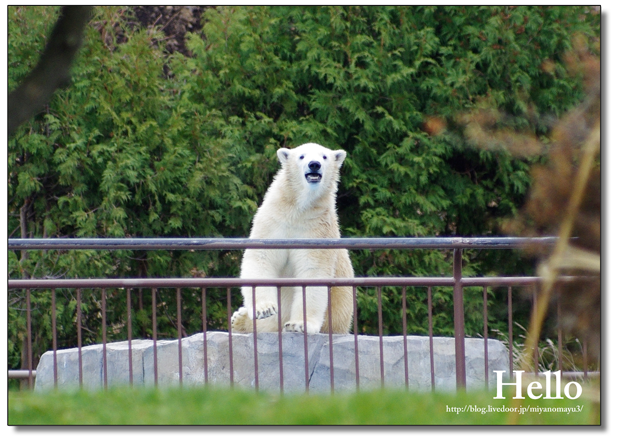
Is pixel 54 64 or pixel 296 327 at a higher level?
pixel 54 64

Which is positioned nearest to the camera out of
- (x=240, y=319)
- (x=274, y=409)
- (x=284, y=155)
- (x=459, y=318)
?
(x=274, y=409)

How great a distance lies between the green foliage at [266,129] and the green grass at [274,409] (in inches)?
205

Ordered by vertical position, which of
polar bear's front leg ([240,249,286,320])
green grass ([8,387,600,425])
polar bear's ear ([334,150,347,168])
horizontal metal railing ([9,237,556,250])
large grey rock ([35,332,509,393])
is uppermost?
polar bear's ear ([334,150,347,168])

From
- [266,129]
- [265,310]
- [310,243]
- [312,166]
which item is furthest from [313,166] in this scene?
[266,129]

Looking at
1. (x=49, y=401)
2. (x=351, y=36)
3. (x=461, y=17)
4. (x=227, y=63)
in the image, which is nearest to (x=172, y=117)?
(x=227, y=63)

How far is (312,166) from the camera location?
6074 millimetres

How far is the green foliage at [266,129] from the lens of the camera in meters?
8.33

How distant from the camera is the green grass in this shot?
9.28 feet

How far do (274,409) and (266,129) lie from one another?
6.44 meters

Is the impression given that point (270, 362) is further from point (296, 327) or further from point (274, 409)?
point (274, 409)

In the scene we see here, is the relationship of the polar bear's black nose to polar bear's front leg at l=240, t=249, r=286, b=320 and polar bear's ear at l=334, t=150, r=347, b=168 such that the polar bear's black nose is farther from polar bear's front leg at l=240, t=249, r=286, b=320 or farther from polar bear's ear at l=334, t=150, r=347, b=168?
polar bear's front leg at l=240, t=249, r=286, b=320

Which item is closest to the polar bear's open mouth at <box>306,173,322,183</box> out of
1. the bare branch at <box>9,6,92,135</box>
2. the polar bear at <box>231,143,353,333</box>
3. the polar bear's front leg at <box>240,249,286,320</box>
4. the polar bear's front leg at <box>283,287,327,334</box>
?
the polar bear at <box>231,143,353,333</box>
